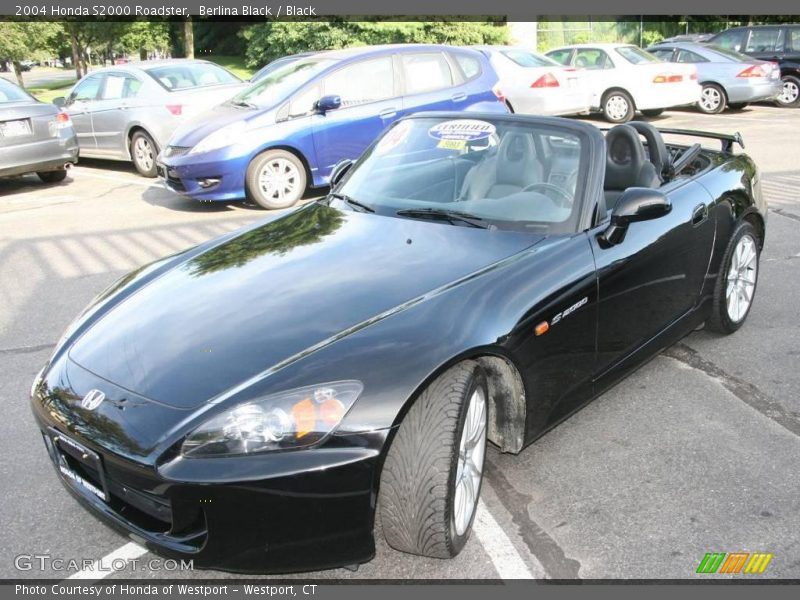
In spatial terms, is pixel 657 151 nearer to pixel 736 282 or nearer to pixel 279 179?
pixel 736 282

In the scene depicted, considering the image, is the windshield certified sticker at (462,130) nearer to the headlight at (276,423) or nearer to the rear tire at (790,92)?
the headlight at (276,423)

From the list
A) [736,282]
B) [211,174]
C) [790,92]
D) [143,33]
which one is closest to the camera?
[736,282]

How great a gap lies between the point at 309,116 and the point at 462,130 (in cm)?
492

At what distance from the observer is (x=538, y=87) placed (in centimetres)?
1344

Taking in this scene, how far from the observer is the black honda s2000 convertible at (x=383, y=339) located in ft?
8.09

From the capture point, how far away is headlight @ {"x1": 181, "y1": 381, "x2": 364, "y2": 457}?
2.45m

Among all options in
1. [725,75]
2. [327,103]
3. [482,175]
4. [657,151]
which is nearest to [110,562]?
[482,175]

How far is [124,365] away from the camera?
2.90 metres

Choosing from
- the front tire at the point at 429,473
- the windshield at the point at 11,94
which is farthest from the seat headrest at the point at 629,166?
the windshield at the point at 11,94

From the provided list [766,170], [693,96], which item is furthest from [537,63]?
[766,170]

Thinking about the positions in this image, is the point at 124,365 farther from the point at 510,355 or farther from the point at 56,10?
the point at 56,10

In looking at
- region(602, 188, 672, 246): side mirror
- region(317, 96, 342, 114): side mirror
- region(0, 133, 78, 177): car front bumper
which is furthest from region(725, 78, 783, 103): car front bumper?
region(602, 188, 672, 246): side mirror

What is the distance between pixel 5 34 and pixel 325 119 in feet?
90.5

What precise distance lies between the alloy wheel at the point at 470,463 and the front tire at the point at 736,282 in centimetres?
225
